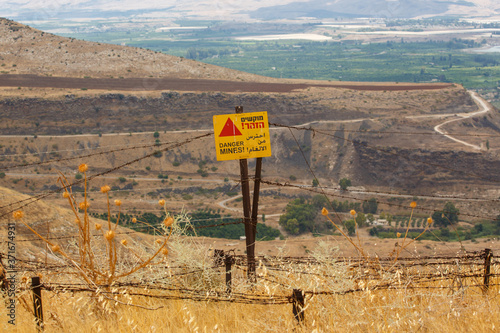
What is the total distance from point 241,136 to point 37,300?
3173 mm

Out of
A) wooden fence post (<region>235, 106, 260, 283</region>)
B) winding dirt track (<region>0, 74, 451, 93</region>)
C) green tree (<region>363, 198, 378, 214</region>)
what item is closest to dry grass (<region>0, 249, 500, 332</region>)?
wooden fence post (<region>235, 106, 260, 283</region>)

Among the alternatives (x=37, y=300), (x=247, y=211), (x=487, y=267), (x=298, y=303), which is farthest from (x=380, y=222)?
(x=37, y=300)

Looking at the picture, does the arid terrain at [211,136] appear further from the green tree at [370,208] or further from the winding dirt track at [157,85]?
the green tree at [370,208]

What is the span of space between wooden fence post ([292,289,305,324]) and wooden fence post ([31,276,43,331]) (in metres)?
2.66

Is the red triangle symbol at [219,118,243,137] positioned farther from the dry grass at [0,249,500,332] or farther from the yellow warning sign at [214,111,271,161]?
the dry grass at [0,249,500,332]

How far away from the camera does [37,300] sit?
4957mm

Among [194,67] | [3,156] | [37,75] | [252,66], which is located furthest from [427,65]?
[3,156]

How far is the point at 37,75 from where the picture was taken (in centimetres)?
5791

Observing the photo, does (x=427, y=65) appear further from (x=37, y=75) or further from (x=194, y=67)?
(x=37, y=75)

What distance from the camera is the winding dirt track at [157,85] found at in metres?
54.8

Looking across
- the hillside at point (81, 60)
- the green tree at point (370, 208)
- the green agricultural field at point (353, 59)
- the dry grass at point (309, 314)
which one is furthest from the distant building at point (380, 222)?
the green agricultural field at point (353, 59)

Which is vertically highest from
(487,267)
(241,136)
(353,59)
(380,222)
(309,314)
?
(353,59)

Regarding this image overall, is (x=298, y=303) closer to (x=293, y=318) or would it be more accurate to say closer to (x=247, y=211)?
(x=293, y=318)

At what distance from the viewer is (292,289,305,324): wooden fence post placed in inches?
178
